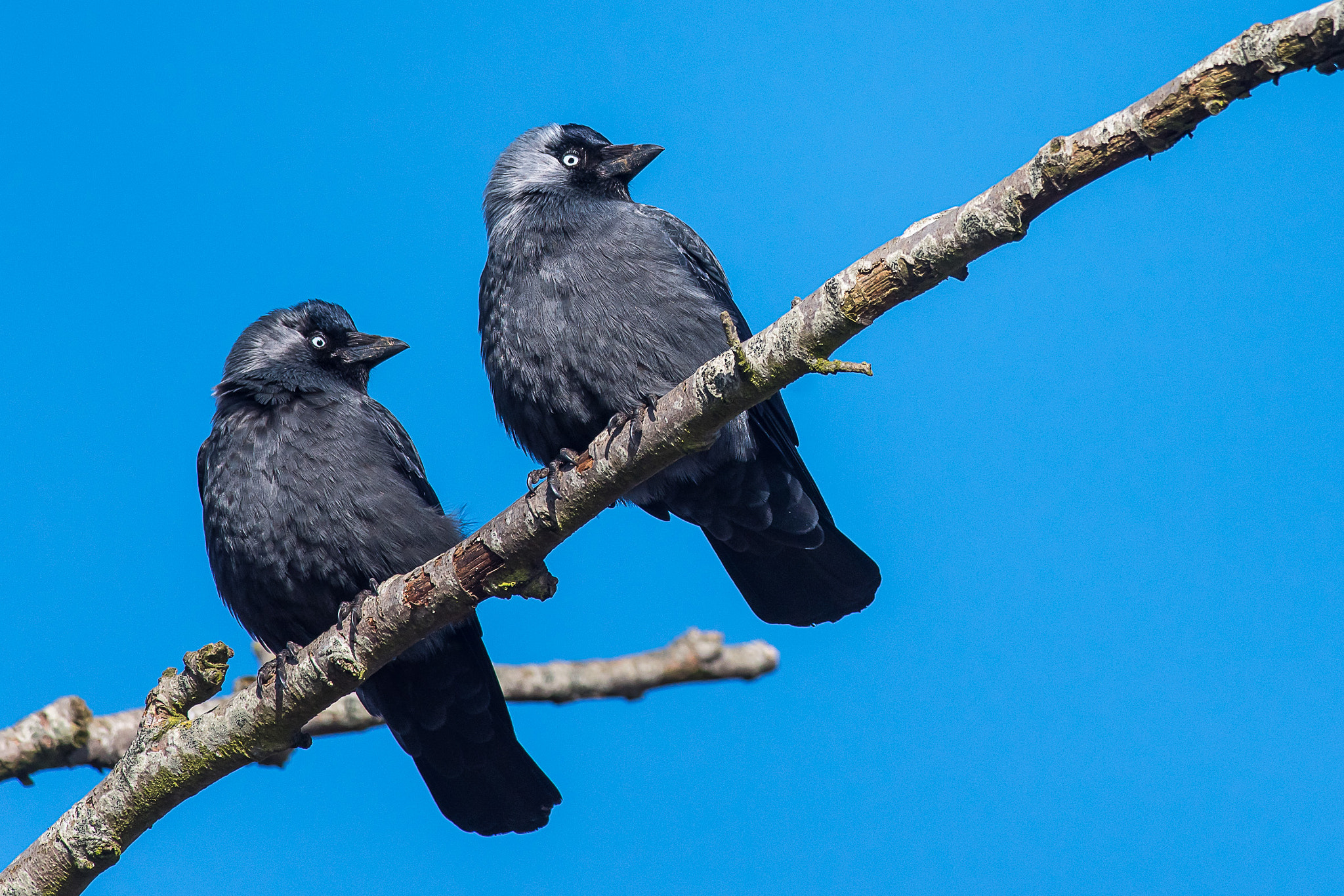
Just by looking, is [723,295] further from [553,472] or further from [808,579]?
[553,472]

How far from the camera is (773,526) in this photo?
677cm

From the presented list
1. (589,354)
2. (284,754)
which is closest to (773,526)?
(589,354)

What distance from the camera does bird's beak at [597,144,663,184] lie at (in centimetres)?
732

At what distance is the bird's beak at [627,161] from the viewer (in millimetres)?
7324

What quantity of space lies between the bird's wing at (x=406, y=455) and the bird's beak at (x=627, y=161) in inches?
74.8

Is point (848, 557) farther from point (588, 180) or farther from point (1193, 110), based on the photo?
point (1193, 110)

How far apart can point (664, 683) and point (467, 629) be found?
68.0 inches

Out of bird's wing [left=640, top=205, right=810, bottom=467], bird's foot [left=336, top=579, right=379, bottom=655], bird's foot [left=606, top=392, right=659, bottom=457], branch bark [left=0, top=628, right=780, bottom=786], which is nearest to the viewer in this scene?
bird's foot [left=606, top=392, right=659, bottom=457]

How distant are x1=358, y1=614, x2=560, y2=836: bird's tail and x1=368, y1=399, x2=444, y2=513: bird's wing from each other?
2.51ft

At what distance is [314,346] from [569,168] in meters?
1.90

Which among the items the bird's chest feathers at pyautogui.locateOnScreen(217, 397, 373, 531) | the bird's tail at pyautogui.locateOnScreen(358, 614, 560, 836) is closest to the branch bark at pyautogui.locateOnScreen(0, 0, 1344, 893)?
the bird's chest feathers at pyautogui.locateOnScreen(217, 397, 373, 531)

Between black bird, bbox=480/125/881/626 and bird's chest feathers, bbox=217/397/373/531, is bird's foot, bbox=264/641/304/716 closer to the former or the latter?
bird's chest feathers, bbox=217/397/373/531

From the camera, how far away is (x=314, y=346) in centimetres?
757

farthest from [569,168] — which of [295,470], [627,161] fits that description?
[295,470]
